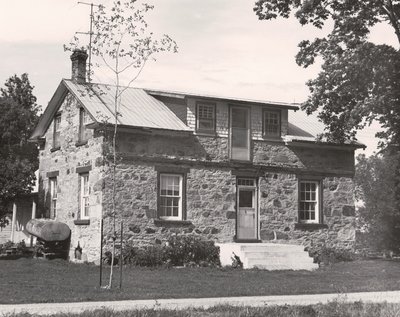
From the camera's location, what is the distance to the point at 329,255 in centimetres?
2473

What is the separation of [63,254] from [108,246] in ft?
11.4

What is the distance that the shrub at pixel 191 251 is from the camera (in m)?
22.1

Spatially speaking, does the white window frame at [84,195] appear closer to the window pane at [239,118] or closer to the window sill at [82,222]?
the window sill at [82,222]

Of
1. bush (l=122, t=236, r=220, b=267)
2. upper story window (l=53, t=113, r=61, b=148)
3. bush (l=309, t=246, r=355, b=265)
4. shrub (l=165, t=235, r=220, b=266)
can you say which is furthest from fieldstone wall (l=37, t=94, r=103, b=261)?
bush (l=309, t=246, r=355, b=265)

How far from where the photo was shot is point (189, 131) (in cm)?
2359

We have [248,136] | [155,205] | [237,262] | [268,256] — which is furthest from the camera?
[248,136]

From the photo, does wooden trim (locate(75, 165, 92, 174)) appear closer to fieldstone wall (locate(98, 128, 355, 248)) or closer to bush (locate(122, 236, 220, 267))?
fieldstone wall (locate(98, 128, 355, 248))

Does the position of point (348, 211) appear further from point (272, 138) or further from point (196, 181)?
point (196, 181)

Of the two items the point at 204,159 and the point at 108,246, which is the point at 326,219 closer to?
the point at 204,159

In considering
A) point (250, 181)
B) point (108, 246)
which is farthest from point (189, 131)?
point (108, 246)

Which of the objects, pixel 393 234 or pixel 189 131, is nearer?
pixel 189 131

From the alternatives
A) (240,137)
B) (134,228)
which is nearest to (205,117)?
(240,137)

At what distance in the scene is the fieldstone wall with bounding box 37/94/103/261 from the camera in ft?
74.7

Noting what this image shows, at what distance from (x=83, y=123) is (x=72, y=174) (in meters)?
1.98
